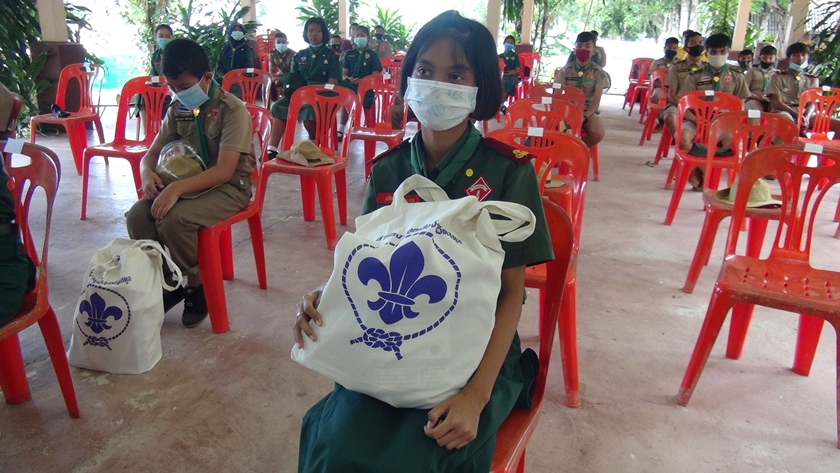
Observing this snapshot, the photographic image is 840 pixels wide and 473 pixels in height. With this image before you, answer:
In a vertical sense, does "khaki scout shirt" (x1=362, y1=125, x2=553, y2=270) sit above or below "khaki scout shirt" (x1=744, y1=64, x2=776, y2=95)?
below

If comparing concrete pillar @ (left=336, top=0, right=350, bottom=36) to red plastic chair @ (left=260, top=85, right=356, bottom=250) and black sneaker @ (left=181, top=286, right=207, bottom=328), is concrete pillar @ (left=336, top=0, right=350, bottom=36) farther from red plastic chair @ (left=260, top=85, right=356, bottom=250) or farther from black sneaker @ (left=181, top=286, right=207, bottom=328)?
black sneaker @ (left=181, top=286, right=207, bottom=328)

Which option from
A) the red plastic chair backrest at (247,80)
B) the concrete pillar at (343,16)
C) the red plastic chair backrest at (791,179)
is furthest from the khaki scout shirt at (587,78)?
the concrete pillar at (343,16)

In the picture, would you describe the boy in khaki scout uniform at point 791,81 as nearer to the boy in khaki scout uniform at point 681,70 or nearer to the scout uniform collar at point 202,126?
the boy in khaki scout uniform at point 681,70

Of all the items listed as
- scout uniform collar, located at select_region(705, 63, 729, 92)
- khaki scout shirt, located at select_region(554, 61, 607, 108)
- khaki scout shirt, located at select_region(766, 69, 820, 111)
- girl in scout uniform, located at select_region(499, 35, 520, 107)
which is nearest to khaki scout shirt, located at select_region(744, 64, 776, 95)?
khaki scout shirt, located at select_region(766, 69, 820, 111)

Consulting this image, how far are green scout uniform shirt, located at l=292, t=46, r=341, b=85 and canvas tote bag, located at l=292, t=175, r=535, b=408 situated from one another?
5158 mm

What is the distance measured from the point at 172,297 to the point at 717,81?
5.42 meters

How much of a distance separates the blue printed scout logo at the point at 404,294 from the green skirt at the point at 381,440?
0.14 meters

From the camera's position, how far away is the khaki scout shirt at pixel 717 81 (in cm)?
564

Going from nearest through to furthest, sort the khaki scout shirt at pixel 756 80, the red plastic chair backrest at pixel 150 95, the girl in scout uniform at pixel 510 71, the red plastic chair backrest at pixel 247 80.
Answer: the red plastic chair backrest at pixel 150 95 < the red plastic chair backrest at pixel 247 80 < the khaki scout shirt at pixel 756 80 < the girl in scout uniform at pixel 510 71

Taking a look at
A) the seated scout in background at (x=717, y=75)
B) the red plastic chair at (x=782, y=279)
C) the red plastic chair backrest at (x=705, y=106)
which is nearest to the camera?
the red plastic chair at (x=782, y=279)

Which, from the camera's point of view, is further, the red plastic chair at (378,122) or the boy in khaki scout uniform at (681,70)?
the boy in khaki scout uniform at (681,70)

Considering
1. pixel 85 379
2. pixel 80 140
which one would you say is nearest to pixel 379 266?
pixel 85 379

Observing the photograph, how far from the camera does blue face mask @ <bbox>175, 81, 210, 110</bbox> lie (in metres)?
2.41

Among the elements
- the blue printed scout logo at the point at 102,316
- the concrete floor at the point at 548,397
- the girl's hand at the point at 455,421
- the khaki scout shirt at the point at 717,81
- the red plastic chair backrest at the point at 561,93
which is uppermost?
the khaki scout shirt at the point at 717,81
